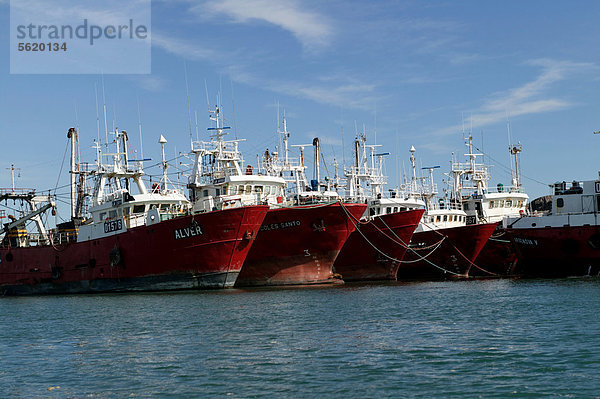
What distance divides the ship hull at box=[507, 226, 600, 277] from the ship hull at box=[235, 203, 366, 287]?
11.4 meters

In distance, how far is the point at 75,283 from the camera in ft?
158

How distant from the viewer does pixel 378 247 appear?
163 ft

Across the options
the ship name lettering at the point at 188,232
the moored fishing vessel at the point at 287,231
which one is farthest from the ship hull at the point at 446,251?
the ship name lettering at the point at 188,232

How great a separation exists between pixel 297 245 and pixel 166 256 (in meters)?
7.91

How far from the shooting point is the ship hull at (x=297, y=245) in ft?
140

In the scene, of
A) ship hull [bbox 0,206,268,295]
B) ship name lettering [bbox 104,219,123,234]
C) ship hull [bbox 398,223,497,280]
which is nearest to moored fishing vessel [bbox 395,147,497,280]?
ship hull [bbox 398,223,497,280]

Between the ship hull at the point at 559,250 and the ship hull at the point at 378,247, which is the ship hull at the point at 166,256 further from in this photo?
the ship hull at the point at 559,250

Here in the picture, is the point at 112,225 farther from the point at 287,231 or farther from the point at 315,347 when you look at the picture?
the point at 315,347

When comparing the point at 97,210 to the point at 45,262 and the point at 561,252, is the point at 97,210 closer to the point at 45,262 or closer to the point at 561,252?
the point at 45,262

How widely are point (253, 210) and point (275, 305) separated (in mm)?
9302

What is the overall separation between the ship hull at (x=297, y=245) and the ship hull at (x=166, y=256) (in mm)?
1755

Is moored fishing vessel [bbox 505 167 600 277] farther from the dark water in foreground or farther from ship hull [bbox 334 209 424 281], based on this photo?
the dark water in foreground

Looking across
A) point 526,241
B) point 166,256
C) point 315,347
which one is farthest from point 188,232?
point 526,241

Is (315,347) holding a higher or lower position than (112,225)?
lower
